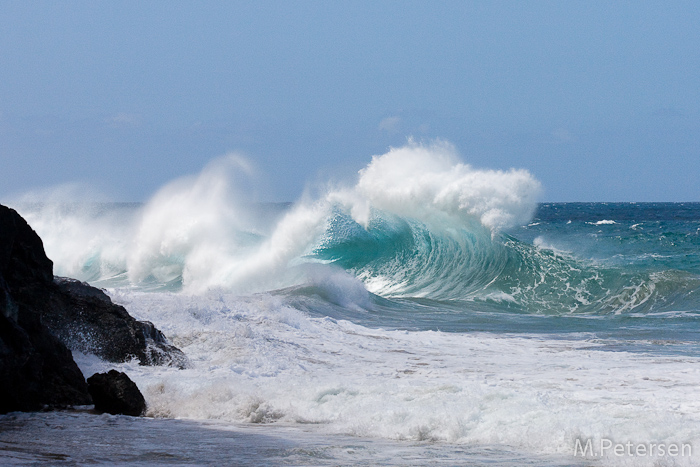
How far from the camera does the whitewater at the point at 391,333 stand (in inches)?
210

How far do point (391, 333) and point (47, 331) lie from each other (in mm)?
6511

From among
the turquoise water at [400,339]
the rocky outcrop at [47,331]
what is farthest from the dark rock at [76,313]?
the turquoise water at [400,339]

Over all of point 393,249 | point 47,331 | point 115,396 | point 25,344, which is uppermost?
point 393,249

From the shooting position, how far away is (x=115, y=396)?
622 cm

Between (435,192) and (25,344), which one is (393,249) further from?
(25,344)

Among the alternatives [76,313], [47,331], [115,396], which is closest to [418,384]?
[115,396]

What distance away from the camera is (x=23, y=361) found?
5.95m

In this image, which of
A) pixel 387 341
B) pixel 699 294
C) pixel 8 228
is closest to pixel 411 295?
pixel 699 294

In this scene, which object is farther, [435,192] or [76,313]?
[435,192]

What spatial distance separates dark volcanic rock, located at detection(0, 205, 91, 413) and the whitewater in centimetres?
27

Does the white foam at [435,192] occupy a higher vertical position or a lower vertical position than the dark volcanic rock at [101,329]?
higher

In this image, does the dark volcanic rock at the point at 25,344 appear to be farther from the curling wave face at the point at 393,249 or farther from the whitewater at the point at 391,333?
the curling wave face at the point at 393,249

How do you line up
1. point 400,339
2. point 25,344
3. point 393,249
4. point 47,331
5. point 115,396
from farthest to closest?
point 393,249
point 400,339
point 47,331
point 115,396
point 25,344

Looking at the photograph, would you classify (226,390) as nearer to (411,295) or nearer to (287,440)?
(287,440)
